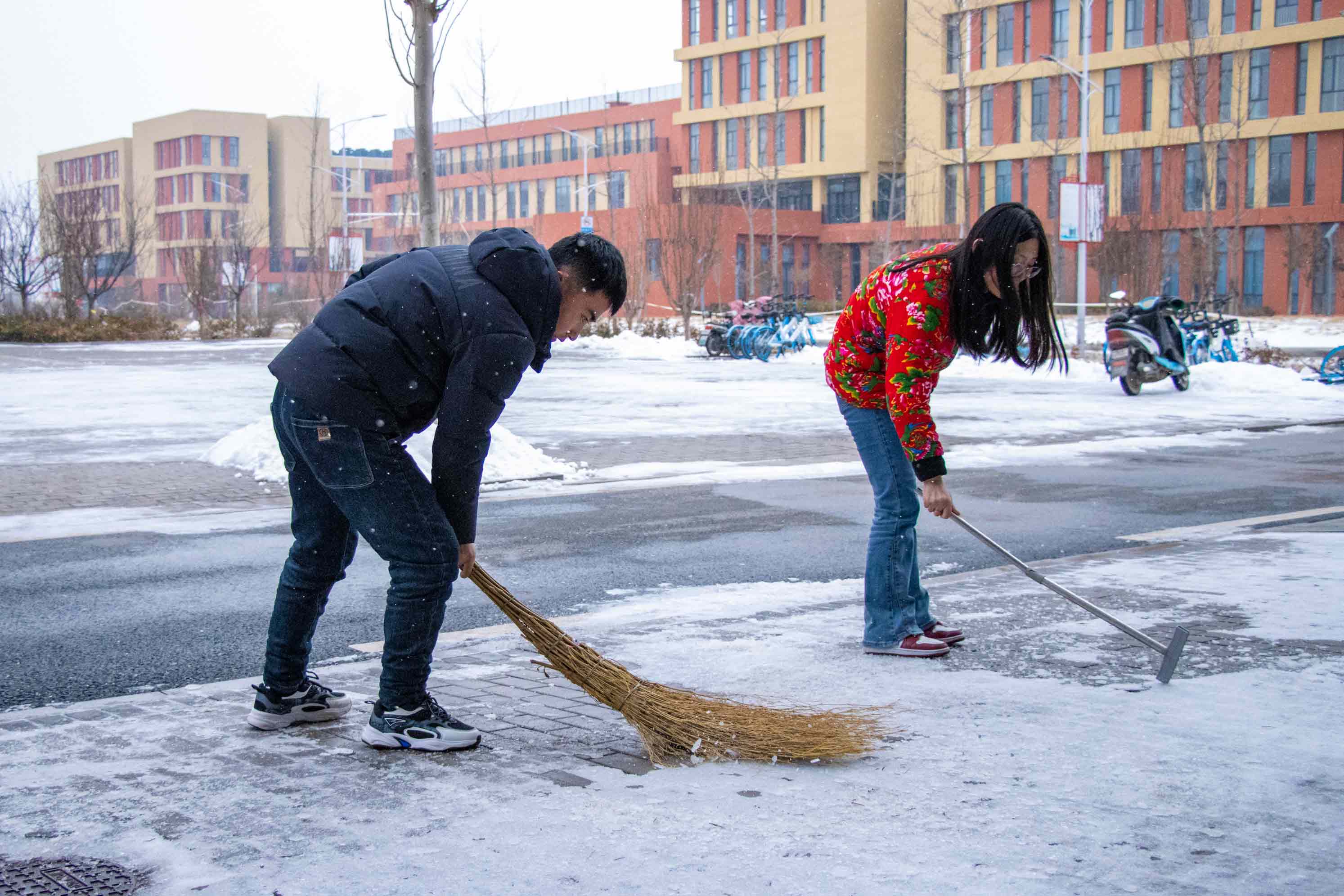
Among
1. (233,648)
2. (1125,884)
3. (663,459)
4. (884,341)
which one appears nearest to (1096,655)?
(884,341)

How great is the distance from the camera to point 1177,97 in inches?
2034

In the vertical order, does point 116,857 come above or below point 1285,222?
below

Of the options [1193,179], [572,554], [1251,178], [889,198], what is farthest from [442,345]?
[889,198]

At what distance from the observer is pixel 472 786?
3.55 metres

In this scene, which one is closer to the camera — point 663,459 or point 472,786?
point 472,786

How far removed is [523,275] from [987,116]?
57.5m

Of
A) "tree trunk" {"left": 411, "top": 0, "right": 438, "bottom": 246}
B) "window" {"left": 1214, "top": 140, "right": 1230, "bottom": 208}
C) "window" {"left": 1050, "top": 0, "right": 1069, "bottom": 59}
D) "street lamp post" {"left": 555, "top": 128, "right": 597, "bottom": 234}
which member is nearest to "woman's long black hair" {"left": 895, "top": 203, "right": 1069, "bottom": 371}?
"tree trunk" {"left": 411, "top": 0, "right": 438, "bottom": 246}

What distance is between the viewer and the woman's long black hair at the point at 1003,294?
446 centimetres

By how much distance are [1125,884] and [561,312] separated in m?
1.99

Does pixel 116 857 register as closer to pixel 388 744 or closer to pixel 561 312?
pixel 388 744

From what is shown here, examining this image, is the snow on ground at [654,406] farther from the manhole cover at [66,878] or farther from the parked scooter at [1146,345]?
the manhole cover at [66,878]

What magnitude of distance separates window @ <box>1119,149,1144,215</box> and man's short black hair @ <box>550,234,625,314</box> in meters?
52.1

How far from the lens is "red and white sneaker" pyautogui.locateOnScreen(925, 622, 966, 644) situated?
515 cm

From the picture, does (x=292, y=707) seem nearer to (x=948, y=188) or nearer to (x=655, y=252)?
(x=655, y=252)
